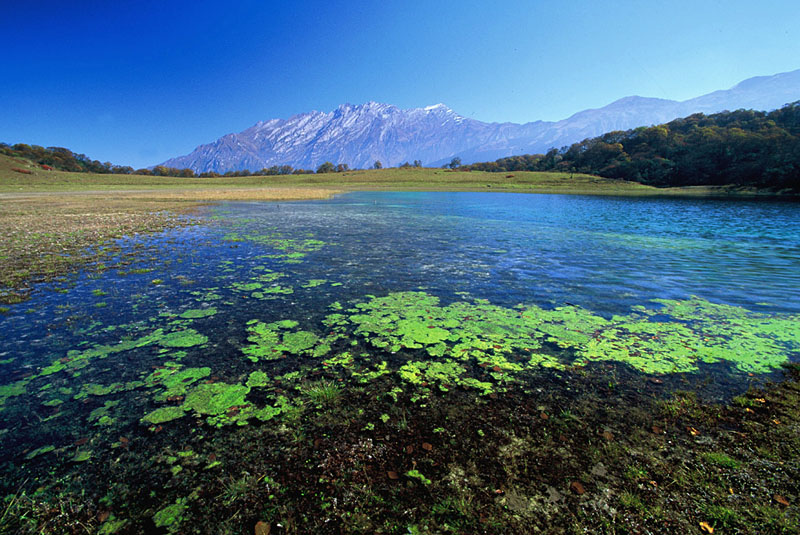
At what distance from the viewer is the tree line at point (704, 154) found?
7756 cm

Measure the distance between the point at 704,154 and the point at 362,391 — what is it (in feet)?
450

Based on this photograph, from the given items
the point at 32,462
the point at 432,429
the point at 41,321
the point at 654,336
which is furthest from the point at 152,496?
the point at 654,336

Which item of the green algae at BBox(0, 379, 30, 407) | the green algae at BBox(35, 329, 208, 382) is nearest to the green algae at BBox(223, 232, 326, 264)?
the green algae at BBox(35, 329, 208, 382)

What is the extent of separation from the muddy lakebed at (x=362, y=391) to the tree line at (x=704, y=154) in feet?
320

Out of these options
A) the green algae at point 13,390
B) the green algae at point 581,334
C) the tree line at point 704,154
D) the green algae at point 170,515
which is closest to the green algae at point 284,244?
the green algae at point 581,334

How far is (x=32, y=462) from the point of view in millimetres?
4266

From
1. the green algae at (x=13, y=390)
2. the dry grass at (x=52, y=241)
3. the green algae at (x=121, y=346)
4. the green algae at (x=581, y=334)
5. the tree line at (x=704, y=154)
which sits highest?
the tree line at (x=704, y=154)

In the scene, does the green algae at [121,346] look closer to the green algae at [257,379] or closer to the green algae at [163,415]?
the green algae at [257,379]

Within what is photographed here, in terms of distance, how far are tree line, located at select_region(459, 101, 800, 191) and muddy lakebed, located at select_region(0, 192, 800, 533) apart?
9758cm

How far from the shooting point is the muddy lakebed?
145 inches

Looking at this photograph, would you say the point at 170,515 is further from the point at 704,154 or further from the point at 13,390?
the point at 704,154

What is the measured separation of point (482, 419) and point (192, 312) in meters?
8.22

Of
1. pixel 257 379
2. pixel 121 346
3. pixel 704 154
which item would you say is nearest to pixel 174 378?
pixel 257 379

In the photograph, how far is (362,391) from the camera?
19.1ft
